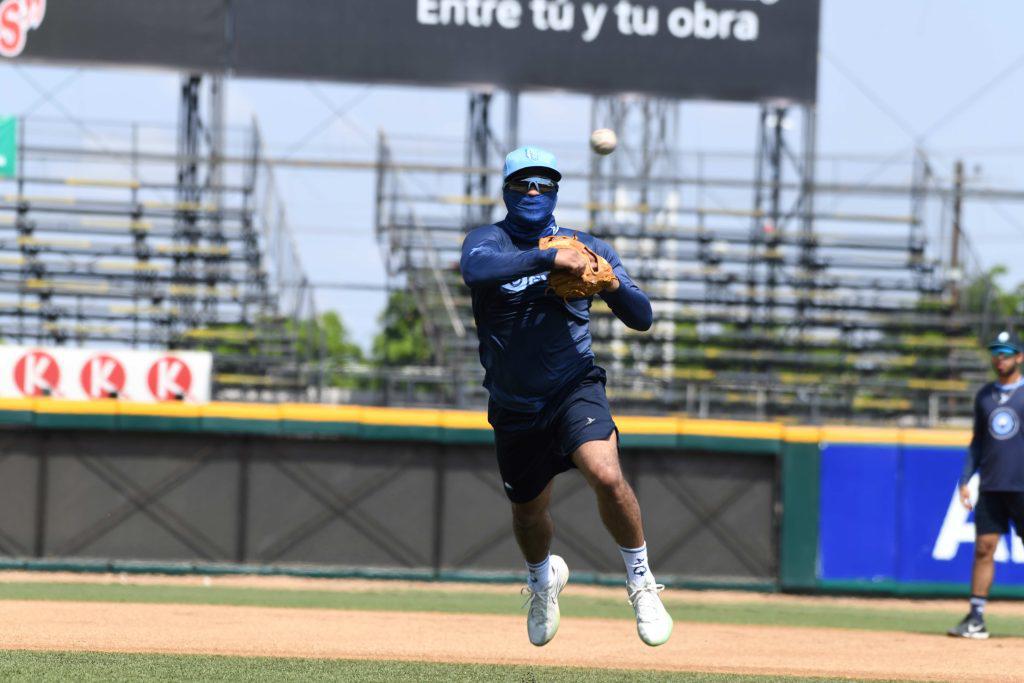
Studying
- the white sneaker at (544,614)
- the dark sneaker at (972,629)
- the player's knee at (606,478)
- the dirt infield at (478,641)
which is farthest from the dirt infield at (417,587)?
the player's knee at (606,478)

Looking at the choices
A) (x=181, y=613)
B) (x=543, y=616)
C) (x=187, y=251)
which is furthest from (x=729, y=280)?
(x=543, y=616)

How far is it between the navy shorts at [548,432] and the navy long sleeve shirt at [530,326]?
6cm

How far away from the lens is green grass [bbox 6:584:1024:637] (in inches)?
439

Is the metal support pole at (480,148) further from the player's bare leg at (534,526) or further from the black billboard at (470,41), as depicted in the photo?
the player's bare leg at (534,526)

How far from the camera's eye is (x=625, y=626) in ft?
34.0

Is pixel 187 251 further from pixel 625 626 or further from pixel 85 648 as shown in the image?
pixel 85 648

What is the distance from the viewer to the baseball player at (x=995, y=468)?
10.0m

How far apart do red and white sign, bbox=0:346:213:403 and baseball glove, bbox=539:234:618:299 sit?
12.9 m

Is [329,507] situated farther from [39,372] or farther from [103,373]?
[39,372]

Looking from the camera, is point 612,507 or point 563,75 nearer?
point 612,507

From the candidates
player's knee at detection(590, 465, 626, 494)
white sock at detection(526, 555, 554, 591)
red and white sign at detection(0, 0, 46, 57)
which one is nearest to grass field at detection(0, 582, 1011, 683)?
white sock at detection(526, 555, 554, 591)

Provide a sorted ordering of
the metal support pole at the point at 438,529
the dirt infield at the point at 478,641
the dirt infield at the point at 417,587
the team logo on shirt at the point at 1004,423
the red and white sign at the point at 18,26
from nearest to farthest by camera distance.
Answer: the dirt infield at the point at 478,641 < the team logo on shirt at the point at 1004,423 < the dirt infield at the point at 417,587 < the metal support pole at the point at 438,529 < the red and white sign at the point at 18,26

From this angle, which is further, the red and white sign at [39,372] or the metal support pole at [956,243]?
the metal support pole at [956,243]

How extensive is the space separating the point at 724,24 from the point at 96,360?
10827 millimetres
